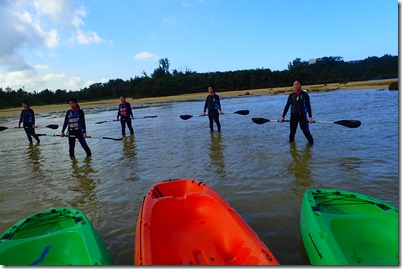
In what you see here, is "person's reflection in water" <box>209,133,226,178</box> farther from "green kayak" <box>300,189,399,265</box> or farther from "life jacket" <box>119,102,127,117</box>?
"life jacket" <box>119,102,127,117</box>

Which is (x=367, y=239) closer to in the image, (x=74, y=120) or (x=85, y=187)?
(x=85, y=187)

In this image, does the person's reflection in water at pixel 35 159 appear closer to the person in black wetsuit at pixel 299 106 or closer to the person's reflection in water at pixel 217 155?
the person's reflection in water at pixel 217 155

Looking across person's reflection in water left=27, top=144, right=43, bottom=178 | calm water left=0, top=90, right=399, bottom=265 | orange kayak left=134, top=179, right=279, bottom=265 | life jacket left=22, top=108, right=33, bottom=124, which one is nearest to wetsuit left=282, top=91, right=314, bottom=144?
Answer: calm water left=0, top=90, right=399, bottom=265

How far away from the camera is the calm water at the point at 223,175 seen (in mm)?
4219

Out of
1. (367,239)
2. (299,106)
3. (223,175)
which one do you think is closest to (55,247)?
(367,239)

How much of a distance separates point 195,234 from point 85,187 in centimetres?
332

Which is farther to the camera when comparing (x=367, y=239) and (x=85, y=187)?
(x=85, y=187)

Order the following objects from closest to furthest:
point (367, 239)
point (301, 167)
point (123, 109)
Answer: point (367, 239), point (301, 167), point (123, 109)

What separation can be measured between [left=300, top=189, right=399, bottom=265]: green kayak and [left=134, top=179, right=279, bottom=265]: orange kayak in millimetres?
542

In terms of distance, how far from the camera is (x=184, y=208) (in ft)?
12.8

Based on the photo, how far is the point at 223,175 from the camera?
616 centimetres

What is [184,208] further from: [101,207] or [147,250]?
[101,207]

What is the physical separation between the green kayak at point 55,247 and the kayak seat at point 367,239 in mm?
2328

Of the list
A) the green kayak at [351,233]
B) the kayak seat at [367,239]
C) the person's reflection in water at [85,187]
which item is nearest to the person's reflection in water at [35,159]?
the person's reflection in water at [85,187]
